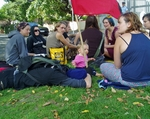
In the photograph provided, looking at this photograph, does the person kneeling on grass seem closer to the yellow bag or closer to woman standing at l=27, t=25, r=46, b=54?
the yellow bag

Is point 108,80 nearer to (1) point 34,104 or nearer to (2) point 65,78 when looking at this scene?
(2) point 65,78

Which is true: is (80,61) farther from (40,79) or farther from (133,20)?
(133,20)

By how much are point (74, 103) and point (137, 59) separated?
1.29 meters

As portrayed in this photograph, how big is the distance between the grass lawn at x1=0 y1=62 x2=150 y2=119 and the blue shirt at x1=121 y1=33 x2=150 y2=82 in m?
0.23

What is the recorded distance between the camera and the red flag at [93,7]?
5094 millimetres

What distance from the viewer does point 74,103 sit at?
3662 mm

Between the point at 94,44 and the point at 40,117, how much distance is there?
3331 mm

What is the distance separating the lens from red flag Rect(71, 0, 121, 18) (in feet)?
16.7

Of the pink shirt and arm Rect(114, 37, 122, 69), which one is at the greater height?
arm Rect(114, 37, 122, 69)

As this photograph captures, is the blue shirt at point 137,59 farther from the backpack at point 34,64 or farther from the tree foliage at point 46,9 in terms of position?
the tree foliage at point 46,9

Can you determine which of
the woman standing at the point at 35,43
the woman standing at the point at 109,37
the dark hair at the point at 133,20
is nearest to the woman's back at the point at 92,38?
the woman standing at the point at 109,37

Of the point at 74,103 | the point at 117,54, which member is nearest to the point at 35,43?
the point at 117,54

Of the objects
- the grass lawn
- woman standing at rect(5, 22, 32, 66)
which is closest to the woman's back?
woman standing at rect(5, 22, 32, 66)

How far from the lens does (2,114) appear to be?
359cm
